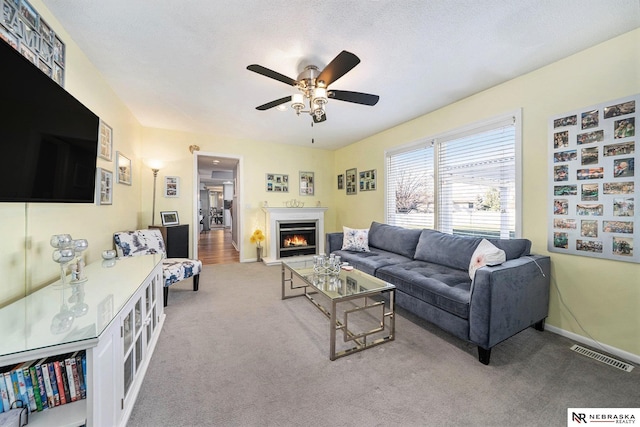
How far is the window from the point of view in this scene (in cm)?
266

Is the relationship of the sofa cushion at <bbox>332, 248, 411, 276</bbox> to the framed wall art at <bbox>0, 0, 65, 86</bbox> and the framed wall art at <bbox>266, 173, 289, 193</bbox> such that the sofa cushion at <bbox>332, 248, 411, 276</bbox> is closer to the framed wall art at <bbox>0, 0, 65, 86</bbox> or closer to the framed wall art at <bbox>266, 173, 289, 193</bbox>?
the framed wall art at <bbox>266, 173, 289, 193</bbox>

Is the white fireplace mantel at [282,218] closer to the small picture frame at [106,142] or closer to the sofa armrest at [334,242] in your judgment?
the sofa armrest at [334,242]

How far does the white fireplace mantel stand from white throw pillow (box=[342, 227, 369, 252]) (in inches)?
62.3

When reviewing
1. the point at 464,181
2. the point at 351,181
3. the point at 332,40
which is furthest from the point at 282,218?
the point at 332,40

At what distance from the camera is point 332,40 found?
78.2 inches

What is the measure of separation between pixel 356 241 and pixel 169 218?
10.6 feet

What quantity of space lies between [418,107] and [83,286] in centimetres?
389

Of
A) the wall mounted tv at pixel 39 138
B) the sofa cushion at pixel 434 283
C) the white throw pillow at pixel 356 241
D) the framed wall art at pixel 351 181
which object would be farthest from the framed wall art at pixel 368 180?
the wall mounted tv at pixel 39 138

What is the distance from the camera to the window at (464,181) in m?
2.66

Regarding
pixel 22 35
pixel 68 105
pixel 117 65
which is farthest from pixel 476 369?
pixel 117 65

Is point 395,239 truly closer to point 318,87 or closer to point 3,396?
point 318,87

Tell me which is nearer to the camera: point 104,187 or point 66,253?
point 66,253

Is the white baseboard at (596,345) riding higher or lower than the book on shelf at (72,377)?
lower

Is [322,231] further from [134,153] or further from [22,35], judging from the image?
[22,35]
